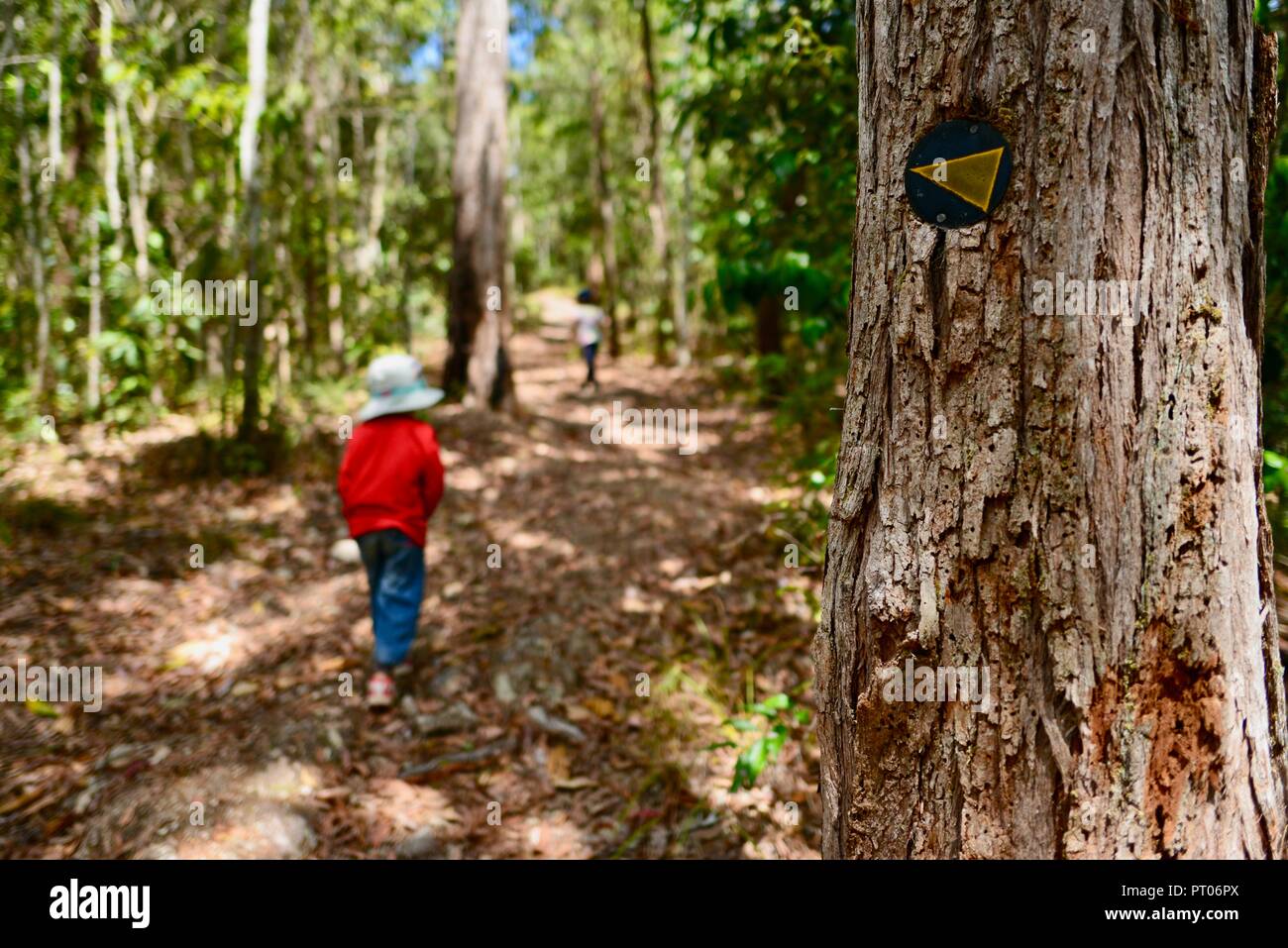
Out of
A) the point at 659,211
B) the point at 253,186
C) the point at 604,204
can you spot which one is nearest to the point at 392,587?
the point at 253,186

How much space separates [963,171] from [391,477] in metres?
3.38

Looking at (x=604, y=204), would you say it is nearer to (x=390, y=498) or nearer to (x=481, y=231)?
(x=481, y=231)

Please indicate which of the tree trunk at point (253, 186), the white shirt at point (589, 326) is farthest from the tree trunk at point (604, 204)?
the tree trunk at point (253, 186)

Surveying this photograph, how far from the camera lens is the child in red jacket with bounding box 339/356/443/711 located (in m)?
4.09

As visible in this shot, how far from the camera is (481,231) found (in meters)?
9.19

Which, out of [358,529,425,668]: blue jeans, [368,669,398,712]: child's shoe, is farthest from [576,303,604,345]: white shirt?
[368,669,398,712]: child's shoe

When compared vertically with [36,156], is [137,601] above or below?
below

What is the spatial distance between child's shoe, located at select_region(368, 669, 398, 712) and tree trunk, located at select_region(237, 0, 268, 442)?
4.39 m

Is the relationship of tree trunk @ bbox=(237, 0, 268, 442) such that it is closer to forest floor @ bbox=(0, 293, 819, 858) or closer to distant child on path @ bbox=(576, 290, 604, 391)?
forest floor @ bbox=(0, 293, 819, 858)

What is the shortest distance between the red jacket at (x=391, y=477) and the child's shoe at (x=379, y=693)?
0.79 meters

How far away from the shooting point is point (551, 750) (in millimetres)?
3891

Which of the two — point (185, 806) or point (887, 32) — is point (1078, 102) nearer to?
point (887, 32)
